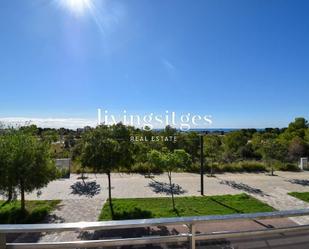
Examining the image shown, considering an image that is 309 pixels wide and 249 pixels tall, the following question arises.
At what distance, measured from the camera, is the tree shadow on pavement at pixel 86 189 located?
13.6 metres

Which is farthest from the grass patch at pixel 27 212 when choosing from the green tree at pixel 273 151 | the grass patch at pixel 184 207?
the green tree at pixel 273 151

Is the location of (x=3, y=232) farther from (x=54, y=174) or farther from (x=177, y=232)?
(x=54, y=174)

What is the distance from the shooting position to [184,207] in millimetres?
11422

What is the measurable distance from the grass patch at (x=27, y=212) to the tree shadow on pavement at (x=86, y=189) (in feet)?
5.09

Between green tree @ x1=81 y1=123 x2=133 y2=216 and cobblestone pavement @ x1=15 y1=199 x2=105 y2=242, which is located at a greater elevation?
green tree @ x1=81 y1=123 x2=133 y2=216

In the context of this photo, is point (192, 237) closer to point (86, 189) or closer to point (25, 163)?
point (25, 163)

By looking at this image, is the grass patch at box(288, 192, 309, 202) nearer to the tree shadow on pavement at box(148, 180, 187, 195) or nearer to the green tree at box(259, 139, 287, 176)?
the green tree at box(259, 139, 287, 176)

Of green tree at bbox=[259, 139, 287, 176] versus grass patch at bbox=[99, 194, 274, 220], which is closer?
grass patch at bbox=[99, 194, 274, 220]

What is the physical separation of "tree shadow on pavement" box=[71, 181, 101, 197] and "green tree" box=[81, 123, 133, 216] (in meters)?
2.26

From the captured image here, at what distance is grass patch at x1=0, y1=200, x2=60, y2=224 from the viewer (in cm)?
1000

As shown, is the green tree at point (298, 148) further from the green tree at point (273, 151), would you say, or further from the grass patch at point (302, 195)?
the grass patch at point (302, 195)

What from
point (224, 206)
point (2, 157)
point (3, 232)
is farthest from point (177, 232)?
point (224, 206)

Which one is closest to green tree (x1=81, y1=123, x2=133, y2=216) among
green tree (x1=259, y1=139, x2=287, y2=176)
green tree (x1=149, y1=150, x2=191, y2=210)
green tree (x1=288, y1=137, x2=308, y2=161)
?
green tree (x1=149, y1=150, x2=191, y2=210)

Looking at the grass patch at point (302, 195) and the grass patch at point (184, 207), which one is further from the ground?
the grass patch at point (302, 195)
